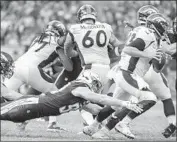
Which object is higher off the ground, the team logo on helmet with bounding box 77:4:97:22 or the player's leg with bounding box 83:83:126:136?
the team logo on helmet with bounding box 77:4:97:22

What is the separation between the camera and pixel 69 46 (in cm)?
861

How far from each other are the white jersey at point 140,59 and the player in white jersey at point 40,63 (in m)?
1.67

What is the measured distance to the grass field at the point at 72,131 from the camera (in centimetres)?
816

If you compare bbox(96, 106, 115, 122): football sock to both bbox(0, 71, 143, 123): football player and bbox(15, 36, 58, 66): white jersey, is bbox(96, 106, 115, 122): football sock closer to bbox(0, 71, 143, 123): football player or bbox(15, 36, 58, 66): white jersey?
bbox(0, 71, 143, 123): football player

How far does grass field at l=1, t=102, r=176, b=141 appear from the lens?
816 centimetres

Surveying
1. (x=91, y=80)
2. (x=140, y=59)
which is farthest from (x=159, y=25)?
(x=91, y=80)

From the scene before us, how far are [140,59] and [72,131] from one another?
1724 mm

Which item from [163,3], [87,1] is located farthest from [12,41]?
[163,3]

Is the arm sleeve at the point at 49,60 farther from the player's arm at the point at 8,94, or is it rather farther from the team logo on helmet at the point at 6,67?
the team logo on helmet at the point at 6,67

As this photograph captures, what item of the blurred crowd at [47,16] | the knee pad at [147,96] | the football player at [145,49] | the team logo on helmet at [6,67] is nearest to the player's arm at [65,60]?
the football player at [145,49]

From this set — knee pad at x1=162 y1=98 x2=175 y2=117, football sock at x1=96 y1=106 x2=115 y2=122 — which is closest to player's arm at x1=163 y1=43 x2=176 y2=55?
knee pad at x1=162 y1=98 x2=175 y2=117

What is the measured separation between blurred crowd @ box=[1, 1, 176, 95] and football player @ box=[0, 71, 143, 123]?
488 inches

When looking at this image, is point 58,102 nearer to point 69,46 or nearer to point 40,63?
point 69,46

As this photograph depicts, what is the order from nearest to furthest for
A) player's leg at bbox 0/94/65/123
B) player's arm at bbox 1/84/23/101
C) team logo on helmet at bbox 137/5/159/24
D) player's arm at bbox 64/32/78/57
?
player's leg at bbox 0/94/65/123 < player's arm at bbox 1/84/23/101 < player's arm at bbox 64/32/78/57 < team logo on helmet at bbox 137/5/159/24
